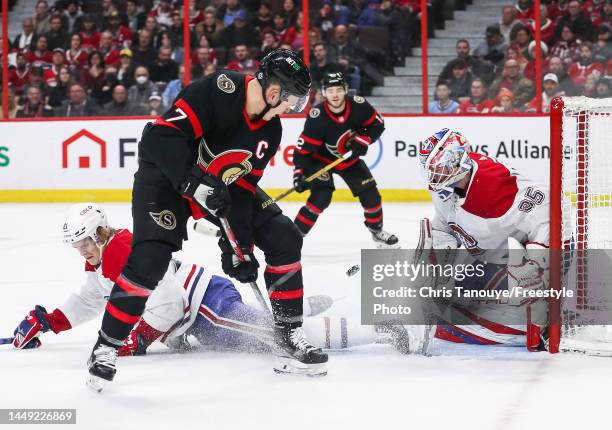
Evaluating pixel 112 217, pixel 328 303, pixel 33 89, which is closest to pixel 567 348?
pixel 328 303

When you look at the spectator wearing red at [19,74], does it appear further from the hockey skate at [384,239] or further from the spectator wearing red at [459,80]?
the hockey skate at [384,239]

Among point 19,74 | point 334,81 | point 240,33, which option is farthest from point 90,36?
point 334,81

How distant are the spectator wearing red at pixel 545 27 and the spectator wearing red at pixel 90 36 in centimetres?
368

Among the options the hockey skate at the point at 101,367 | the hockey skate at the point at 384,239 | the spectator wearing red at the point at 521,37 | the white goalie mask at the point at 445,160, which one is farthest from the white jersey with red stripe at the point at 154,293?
the spectator wearing red at the point at 521,37

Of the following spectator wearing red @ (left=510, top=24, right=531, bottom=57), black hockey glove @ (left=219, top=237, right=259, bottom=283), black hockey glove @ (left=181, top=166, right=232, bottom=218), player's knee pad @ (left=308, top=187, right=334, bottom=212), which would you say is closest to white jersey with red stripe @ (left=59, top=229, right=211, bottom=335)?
black hockey glove @ (left=219, top=237, right=259, bottom=283)

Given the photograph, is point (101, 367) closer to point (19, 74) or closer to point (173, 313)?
point (173, 313)

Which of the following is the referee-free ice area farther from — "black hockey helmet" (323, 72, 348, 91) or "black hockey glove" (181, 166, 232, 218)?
"black hockey helmet" (323, 72, 348, 91)

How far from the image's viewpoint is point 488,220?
374 cm

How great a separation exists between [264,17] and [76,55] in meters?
1.67

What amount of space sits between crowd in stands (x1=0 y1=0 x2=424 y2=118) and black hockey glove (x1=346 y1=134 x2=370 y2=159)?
7.50 feet

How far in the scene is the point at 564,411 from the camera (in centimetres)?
300

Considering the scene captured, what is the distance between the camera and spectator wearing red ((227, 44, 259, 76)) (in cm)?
888

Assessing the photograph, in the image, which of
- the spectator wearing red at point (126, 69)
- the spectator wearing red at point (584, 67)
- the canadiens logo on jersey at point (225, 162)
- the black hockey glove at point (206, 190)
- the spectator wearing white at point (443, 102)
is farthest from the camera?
the spectator wearing red at point (126, 69)

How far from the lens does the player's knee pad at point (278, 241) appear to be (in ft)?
11.3
